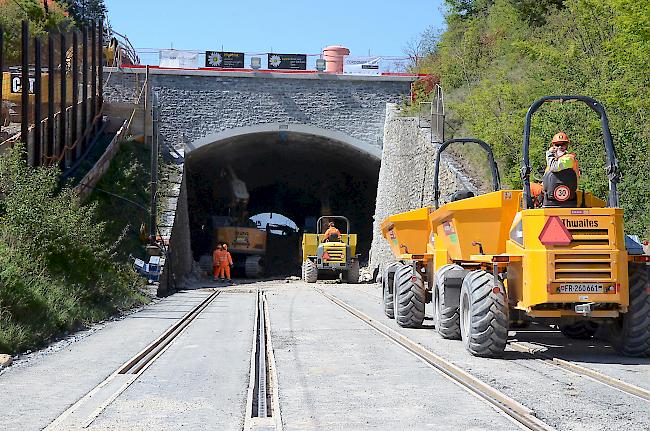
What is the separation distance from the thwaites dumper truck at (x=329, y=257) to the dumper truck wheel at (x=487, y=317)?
24.3 metres

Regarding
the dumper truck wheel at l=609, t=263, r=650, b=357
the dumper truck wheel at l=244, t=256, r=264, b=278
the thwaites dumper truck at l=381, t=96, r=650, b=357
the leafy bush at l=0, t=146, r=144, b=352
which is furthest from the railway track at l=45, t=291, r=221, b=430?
the dumper truck wheel at l=244, t=256, r=264, b=278

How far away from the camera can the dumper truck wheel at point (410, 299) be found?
1416 centimetres

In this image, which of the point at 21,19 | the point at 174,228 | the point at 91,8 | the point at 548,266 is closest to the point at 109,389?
the point at 548,266

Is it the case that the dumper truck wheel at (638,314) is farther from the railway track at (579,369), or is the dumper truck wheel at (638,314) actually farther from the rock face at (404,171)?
the rock face at (404,171)

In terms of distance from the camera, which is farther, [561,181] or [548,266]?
[561,181]

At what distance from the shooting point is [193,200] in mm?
47531

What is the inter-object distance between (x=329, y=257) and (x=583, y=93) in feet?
47.1

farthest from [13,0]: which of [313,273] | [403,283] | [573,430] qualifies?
[573,430]

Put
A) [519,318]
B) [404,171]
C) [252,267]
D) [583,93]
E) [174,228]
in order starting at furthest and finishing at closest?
1. [252,267]
2. [404,171]
3. [174,228]
4. [583,93]
5. [519,318]

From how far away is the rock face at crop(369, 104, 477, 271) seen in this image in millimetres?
32597

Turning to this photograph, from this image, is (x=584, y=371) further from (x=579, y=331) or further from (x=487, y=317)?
(x=579, y=331)

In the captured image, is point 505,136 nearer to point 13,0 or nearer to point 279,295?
point 279,295

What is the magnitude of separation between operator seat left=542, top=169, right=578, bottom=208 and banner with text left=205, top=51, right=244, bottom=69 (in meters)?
32.9

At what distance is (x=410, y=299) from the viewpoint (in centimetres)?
1426
